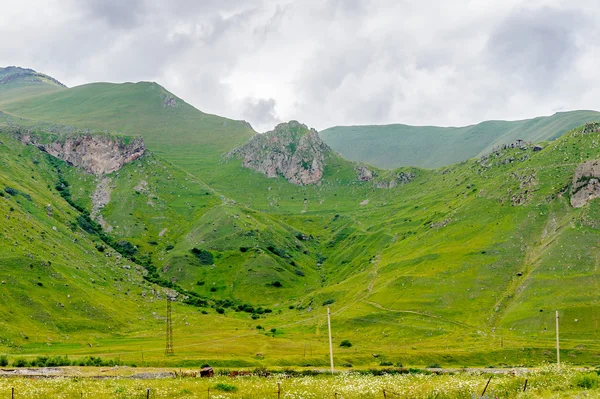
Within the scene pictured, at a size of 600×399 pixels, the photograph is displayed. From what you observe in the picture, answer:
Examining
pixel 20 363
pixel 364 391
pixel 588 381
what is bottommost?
pixel 20 363

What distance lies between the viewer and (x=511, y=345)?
413 feet

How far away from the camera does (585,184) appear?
625ft

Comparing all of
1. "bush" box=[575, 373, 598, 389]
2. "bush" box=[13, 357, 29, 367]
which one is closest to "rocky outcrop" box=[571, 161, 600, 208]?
"bush" box=[575, 373, 598, 389]

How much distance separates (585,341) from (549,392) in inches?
4589

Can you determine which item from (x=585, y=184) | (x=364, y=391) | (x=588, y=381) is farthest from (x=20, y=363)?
(x=585, y=184)

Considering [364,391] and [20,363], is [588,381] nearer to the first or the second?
[364,391]

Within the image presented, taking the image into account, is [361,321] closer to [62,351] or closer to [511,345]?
[511,345]

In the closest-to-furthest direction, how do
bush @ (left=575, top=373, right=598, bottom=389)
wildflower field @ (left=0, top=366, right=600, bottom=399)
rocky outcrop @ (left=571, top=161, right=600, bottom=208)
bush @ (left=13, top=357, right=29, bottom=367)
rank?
wildflower field @ (left=0, top=366, right=600, bottom=399) < bush @ (left=575, top=373, right=598, bottom=389) < bush @ (left=13, top=357, right=29, bottom=367) < rocky outcrop @ (left=571, top=161, right=600, bottom=208)

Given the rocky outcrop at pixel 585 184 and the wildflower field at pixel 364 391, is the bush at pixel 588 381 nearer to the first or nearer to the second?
the wildflower field at pixel 364 391

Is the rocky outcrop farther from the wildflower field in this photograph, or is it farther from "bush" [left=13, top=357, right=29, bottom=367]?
"bush" [left=13, top=357, right=29, bottom=367]

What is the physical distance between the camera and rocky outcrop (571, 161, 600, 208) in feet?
610

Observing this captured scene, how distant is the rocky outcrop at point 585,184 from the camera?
7318 inches

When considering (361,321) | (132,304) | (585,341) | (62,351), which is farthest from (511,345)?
(132,304)

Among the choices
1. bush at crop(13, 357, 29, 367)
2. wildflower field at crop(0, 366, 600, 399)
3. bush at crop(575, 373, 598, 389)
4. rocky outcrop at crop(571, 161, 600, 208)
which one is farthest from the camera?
rocky outcrop at crop(571, 161, 600, 208)
